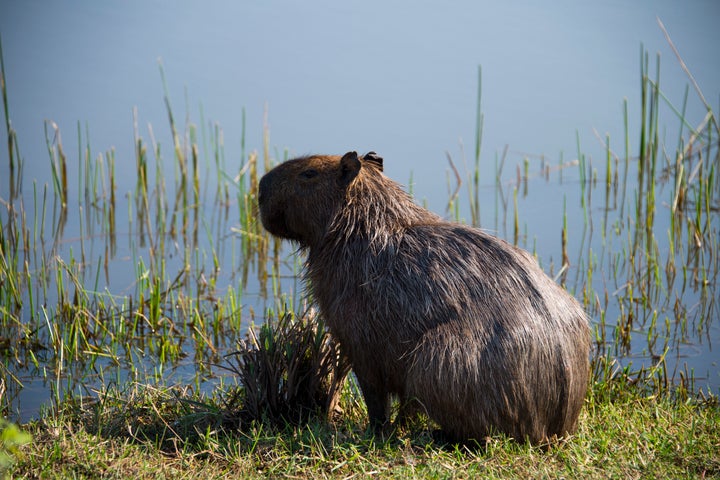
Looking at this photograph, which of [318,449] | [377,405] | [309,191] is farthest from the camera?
[309,191]

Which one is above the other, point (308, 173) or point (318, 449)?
point (308, 173)

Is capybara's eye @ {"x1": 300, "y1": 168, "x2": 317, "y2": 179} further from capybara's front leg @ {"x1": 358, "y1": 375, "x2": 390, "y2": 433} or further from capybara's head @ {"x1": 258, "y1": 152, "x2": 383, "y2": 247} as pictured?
capybara's front leg @ {"x1": 358, "y1": 375, "x2": 390, "y2": 433}

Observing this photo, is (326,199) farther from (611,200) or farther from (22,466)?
(611,200)

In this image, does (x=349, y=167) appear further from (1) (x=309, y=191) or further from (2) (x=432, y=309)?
(2) (x=432, y=309)

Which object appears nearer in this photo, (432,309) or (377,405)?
(432,309)

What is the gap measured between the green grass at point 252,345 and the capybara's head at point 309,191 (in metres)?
0.51

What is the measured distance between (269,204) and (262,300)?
9.07ft

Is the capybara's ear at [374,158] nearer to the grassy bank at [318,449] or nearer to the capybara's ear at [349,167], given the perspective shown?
the capybara's ear at [349,167]

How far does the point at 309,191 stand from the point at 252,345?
2.90ft

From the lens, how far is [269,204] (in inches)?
157

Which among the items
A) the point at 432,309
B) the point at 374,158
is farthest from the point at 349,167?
the point at 432,309

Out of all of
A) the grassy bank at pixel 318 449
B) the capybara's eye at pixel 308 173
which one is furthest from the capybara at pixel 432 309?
the grassy bank at pixel 318 449

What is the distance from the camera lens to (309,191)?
3920 mm

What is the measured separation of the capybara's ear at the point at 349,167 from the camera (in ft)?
12.6
